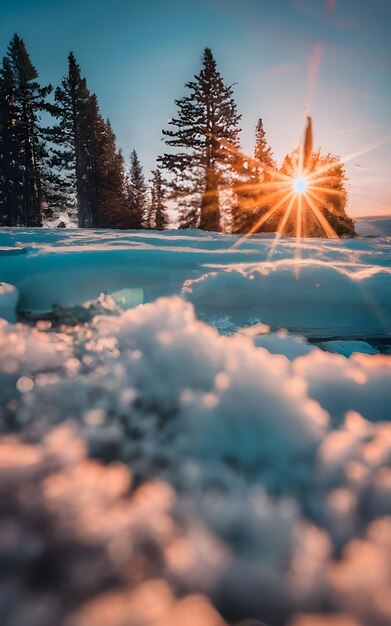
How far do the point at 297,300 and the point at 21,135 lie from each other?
24200mm

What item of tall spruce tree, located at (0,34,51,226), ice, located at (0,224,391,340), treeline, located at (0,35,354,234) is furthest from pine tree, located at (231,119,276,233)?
ice, located at (0,224,391,340)

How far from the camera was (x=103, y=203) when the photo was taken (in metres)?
25.3

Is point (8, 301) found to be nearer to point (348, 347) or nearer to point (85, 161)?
point (348, 347)

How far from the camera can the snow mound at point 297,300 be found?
113 inches

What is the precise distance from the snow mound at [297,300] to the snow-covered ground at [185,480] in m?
0.83

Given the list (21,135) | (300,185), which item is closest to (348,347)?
(300,185)

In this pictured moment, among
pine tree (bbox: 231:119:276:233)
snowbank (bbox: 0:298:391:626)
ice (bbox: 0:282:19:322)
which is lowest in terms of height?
snowbank (bbox: 0:298:391:626)

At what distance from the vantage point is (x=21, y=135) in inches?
850

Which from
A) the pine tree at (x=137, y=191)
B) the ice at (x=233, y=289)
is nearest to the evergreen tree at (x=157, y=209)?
the pine tree at (x=137, y=191)

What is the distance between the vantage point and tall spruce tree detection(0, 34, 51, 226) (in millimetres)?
20875

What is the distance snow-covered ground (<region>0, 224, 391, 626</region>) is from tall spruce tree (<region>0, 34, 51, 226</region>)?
22.8 metres

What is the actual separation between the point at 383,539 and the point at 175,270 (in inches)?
111

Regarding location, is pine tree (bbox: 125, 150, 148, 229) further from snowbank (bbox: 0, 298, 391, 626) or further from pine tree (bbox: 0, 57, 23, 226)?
snowbank (bbox: 0, 298, 391, 626)

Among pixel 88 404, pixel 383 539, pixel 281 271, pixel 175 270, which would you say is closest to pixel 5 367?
pixel 88 404
